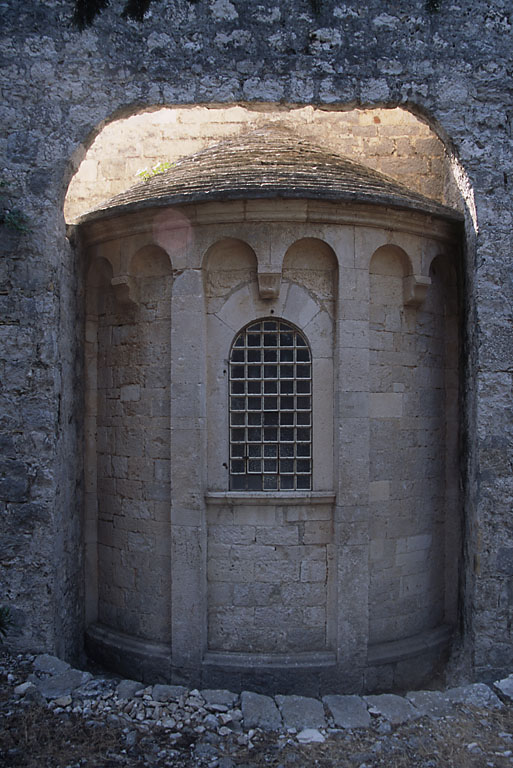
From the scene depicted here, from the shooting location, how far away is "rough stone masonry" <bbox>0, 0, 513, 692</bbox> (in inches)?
263

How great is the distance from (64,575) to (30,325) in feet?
8.76

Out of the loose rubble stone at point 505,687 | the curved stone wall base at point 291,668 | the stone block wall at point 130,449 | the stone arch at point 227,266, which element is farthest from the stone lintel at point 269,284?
the loose rubble stone at point 505,687

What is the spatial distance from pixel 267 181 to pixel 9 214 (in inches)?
103

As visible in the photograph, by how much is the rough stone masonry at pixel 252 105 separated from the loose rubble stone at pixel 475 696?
1.86ft

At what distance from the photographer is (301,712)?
5715mm

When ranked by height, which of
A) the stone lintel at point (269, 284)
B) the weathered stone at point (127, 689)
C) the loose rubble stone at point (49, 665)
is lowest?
the weathered stone at point (127, 689)

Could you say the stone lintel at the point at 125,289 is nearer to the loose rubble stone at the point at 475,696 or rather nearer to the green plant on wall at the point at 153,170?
the green plant on wall at the point at 153,170

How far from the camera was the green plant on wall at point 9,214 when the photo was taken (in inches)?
260

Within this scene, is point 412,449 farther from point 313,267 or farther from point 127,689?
point 127,689

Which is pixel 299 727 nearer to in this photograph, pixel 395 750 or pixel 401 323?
pixel 395 750

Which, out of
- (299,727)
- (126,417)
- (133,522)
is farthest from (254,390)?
(299,727)

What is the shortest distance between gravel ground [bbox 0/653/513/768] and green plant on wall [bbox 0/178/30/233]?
4.42m

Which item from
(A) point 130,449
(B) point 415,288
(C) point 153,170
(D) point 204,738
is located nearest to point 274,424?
(A) point 130,449

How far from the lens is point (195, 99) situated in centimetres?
685
